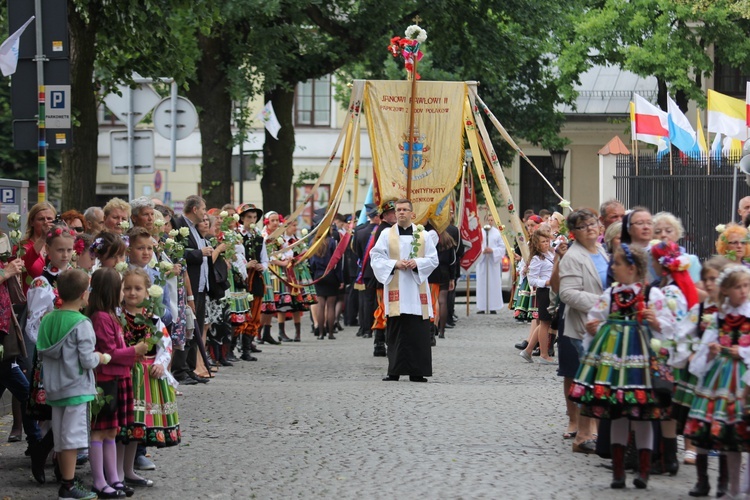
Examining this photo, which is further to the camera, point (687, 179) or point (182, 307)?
point (687, 179)

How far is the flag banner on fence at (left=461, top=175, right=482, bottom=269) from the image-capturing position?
2053 centimetres

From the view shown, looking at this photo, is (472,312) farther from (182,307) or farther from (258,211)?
(182,307)

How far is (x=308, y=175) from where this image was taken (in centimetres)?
3409

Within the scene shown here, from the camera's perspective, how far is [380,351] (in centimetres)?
1859

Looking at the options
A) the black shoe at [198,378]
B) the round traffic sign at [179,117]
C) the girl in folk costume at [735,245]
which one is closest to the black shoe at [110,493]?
the girl in folk costume at [735,245]

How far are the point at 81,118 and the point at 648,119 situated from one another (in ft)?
39.1

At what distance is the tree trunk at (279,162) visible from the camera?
29156 mm

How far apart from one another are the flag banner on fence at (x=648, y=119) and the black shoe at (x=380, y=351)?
898 cm

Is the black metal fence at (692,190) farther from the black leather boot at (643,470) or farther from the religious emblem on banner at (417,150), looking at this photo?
the black leather boot at (643,470)

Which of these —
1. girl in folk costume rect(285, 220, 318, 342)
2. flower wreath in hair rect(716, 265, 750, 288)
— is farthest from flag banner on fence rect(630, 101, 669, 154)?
flower wreath in hair rect(716, 265, 750, 288)

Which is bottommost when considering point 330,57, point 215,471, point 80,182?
point 215,471

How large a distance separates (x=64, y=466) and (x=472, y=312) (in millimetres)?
21473

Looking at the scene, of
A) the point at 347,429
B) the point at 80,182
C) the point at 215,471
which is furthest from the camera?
the point at 80,182

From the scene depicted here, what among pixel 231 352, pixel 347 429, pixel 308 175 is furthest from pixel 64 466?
pixel 308 175
